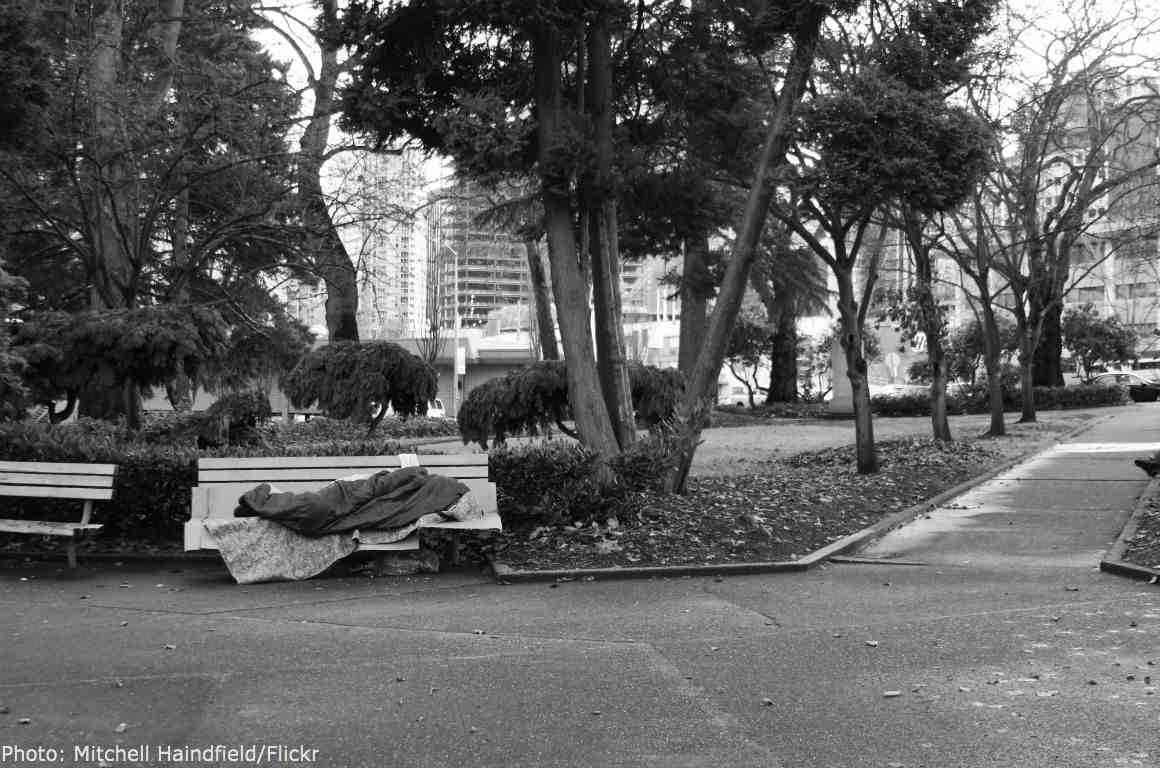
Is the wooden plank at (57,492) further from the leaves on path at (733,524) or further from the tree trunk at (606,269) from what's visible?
the tree trunk at (606,269)

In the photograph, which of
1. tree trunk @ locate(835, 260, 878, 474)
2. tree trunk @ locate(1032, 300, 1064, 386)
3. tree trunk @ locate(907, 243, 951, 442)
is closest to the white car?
tree trunk @ locate(835, 260, 878, 474)

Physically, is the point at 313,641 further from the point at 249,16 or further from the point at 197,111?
the point at 249,16

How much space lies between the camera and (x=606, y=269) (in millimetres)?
12383

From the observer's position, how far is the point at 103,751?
183 inches

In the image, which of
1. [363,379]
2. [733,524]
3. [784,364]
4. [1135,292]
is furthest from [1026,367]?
[1135,292]

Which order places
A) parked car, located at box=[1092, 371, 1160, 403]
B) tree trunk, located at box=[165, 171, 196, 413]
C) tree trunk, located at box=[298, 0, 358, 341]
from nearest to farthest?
tree trunk, located at box=[165, 171, 196, 413] → tree trunk, located at box=[298, 0, 358, 341] → parked car, located at box=[1092, 371, 1160, 403]

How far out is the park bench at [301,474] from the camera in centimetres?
959

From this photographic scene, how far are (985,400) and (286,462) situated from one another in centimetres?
3445

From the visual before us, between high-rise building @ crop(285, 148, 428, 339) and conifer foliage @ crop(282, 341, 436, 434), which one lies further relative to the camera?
high-rise building @ crop(285, 148, 428, 339)

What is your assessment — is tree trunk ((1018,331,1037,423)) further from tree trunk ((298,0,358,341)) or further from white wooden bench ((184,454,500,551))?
white wooden bench ((184,454,500,551))

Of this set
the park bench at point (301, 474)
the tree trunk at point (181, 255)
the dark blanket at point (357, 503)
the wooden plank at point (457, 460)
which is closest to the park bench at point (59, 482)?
the park bench at point (301, 474)

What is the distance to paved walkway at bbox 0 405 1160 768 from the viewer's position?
4.77 metres

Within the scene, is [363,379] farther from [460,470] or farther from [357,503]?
[357,503]

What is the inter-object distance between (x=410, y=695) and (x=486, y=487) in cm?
444
